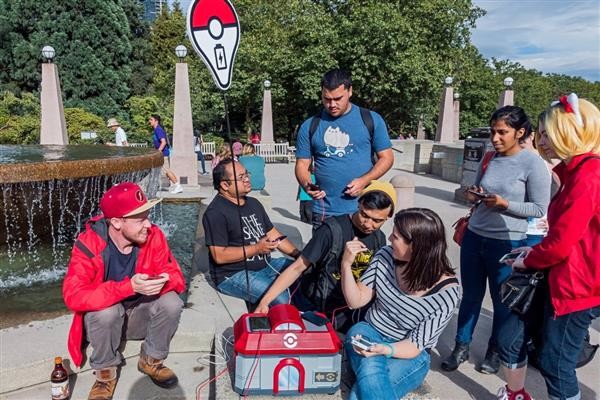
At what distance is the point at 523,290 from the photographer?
2.47 metres

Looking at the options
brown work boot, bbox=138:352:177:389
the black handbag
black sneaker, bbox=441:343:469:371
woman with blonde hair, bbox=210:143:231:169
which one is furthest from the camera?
woman with blonde hair, bbox=210:143:231:169

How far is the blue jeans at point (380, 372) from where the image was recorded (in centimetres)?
241

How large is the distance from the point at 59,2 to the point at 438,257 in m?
31.7

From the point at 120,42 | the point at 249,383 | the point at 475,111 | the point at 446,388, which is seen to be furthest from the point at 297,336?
the point at 475,111

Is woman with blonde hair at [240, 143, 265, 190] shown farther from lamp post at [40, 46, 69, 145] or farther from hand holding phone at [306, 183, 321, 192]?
hand holding phone at [306, 183, 321, 192]

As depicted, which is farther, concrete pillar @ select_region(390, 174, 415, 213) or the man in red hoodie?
concrete pillar @ select_region(390, 174, 415, 213)

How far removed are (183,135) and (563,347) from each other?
1093 cm

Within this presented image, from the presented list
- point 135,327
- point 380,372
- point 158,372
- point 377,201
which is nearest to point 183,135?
point 135,327

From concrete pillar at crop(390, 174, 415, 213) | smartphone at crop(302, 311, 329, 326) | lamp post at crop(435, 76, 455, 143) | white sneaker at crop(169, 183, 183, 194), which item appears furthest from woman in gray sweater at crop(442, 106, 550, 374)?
lamp post at crop(435, 76, 455, 143)

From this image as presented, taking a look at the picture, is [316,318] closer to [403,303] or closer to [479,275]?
[403,303]

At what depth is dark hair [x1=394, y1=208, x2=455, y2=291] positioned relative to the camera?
97.3 inches

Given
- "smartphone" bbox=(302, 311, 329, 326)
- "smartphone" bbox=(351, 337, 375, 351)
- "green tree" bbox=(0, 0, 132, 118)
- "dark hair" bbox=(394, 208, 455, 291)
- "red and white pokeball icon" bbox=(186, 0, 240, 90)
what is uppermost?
"green tree" bbox=(0, 0, 132, 118)

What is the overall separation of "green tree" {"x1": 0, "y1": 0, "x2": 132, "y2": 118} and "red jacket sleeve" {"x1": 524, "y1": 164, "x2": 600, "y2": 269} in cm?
2994

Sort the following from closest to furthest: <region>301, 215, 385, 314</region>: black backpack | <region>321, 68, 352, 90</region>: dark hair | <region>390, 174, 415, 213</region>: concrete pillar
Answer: <region>301, 215, 385, 314</region>: black backpack, <region>321, 68, 352, 90</region>: dark hair, <region>390, 174, 415, 213</region>: concrete pillar
